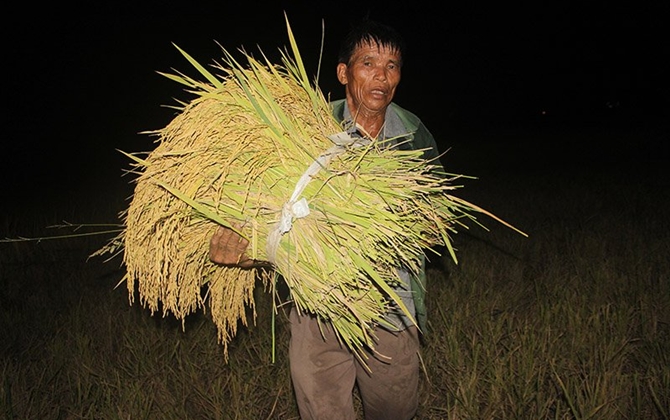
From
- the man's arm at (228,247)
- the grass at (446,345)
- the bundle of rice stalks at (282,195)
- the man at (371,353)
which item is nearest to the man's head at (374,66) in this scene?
the man at (371,353)

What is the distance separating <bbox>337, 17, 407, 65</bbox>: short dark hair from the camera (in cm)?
170

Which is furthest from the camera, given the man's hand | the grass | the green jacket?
the grass

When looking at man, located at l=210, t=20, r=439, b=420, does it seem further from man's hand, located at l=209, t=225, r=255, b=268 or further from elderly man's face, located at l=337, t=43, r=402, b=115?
man's hand, located at l=209, t=225, r=255, b=268

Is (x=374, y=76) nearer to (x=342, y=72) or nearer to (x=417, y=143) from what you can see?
(x=342, y=72)

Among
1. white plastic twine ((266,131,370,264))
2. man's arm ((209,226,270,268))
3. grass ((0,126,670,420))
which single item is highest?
white plastic twine ((266,131,370,264))

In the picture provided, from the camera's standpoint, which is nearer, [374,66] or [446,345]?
[374,66]

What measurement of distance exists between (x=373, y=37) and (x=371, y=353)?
3.54 feet

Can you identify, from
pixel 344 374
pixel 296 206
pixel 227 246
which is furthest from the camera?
pixel 344 374

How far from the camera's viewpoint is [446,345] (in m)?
2.49

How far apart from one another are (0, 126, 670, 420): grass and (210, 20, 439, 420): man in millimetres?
274

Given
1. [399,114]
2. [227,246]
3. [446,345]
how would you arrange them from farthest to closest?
[446,345], [399,114], [227,246]

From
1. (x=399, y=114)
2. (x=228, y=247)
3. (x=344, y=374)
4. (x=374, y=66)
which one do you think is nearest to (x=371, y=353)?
(x=344, y=374)

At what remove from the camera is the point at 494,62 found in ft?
133

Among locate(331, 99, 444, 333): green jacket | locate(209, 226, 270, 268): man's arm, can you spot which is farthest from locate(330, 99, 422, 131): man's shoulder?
locate(209, 226, 270, 268): man's arm
